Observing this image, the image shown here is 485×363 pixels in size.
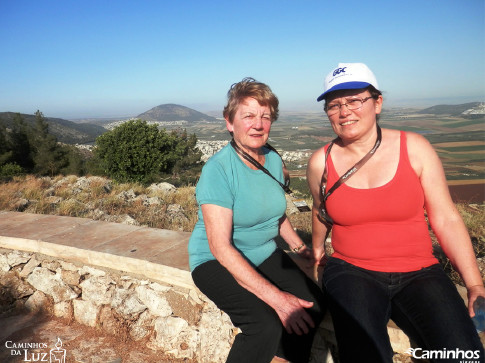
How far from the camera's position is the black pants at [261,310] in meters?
1.43

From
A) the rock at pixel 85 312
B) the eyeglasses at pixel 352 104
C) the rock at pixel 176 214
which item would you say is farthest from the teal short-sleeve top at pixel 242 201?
the rock at pixel 176 214

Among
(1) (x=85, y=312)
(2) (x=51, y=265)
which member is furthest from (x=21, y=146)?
(1) (x=85, y=312)

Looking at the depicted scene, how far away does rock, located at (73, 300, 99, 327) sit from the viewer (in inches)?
93.6

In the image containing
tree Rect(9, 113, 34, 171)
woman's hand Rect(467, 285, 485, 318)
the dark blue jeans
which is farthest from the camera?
tree Rect(9, 113, 34, 171)

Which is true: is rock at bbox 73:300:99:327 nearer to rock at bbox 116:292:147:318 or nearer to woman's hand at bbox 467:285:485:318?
rock at bbox 116:292:147:318

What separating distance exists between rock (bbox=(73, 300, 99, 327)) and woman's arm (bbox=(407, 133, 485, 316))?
234 cm

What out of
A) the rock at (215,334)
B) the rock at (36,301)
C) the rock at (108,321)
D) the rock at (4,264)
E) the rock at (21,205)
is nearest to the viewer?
the rock at (215,334)

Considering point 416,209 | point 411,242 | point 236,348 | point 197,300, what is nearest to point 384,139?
point 416,209

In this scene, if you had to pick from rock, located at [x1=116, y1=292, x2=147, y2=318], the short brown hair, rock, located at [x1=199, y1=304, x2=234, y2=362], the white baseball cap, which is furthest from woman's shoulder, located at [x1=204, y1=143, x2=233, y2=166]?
rock, located at [x1=116, y1=292, x2=147, y2=318]

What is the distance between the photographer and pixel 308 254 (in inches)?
82.5

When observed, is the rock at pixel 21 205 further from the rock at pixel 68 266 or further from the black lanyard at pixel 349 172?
the black lanyard at pixel 349 172

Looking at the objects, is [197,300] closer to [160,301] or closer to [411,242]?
[160,301]

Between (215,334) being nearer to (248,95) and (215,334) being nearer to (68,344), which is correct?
(68,344)

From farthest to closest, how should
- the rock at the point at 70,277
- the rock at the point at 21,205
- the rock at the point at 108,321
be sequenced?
the rock at the point at 21,205 → the rock at the point at 70,277 → the rock at the point at 108,321
